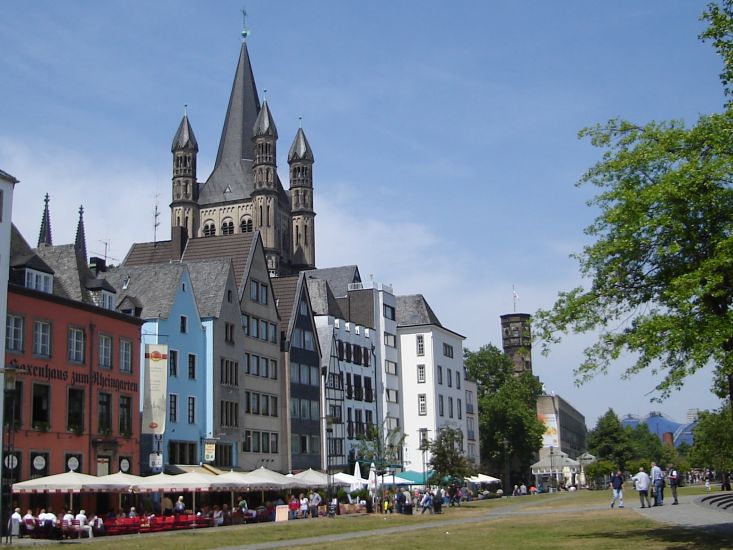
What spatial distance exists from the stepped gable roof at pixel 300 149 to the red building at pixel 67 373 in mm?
110522

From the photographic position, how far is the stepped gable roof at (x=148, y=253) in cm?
8744

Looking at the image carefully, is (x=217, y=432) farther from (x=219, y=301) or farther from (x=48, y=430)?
(x=48, y=430)

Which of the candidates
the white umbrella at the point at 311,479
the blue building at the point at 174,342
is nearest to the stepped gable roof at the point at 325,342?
the blue building at the point at 174,342

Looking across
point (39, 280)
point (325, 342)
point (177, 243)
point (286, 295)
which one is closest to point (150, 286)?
point (39, 280)

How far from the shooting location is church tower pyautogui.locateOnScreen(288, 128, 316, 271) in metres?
162

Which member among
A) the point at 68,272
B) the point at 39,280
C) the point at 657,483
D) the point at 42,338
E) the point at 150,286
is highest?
the point at 150,286

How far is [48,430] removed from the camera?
47562mm

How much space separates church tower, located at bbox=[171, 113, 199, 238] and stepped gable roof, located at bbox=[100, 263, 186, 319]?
3839 inches

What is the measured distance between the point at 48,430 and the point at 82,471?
3.45m

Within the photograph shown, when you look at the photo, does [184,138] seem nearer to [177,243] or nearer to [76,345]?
[177,243]

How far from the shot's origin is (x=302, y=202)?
6476 inches

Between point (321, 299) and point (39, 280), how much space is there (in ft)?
125

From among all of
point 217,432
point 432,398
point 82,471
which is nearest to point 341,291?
point 432,398

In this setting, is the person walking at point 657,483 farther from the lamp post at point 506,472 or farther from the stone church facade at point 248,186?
the stone church facade at point 248,186
